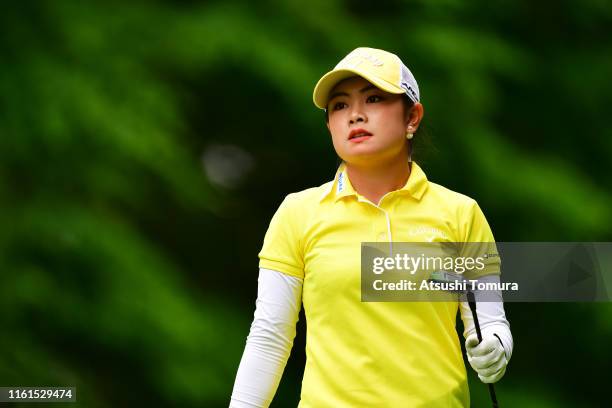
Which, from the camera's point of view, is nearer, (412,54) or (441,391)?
(441,391)

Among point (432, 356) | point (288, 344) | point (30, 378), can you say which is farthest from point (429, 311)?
point (30, 378)

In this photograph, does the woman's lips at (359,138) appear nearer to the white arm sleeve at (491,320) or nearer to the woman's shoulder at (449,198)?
the woman's shoulder at (449,198)

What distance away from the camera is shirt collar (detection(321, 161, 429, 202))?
196 cm

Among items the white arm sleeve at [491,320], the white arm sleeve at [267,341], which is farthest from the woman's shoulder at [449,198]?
the white arm sleeve at [267,341]

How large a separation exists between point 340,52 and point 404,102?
3.54 feet

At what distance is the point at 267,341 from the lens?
195 cm

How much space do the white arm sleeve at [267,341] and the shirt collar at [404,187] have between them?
15 centimetres

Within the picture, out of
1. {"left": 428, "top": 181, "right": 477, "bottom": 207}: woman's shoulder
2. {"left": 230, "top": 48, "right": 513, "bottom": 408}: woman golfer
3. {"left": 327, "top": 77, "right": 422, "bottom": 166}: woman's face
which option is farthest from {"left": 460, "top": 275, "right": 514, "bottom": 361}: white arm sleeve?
{"left": 327, "top": 77, "right": 422, "bottom": 166}: woman's face

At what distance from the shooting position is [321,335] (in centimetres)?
189

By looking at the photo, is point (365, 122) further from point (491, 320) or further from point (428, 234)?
point (491, 320)

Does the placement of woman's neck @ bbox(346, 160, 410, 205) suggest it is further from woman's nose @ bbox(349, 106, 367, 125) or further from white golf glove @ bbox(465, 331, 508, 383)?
white golf glove @ bbox(465, 331, 508, 383)

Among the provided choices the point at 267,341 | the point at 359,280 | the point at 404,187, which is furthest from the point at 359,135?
the point at 267,341

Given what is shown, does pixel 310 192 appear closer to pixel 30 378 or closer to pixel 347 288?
pixel 347 288

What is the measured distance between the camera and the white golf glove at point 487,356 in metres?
1.86
